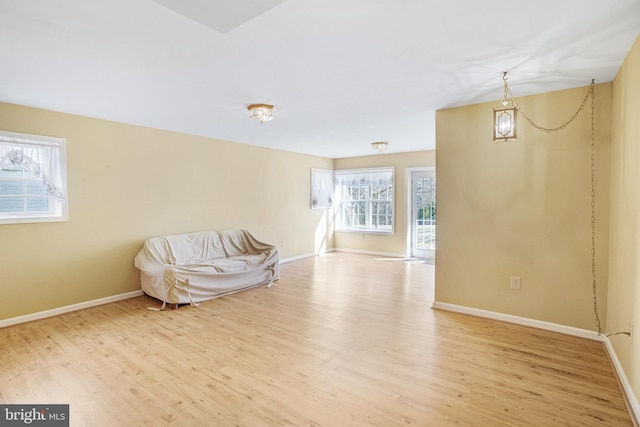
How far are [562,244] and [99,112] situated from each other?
521 cm

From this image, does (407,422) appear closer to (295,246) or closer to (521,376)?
(521,376)

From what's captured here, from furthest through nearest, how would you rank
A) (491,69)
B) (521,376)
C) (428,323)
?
1. (428,323)
2. (491,69)
3. (521,376)

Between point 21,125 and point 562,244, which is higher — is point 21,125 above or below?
above

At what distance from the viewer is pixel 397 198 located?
285 inches

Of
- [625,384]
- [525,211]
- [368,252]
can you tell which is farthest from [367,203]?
[625,384]

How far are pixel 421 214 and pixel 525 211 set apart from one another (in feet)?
12.4

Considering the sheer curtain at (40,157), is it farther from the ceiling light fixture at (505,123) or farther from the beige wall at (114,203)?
the ceiling light fixture at (505,123)

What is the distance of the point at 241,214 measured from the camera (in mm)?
5832

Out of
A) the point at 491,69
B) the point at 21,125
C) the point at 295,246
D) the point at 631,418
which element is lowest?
the point at 631,418

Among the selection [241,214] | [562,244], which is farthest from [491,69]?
[241,214]

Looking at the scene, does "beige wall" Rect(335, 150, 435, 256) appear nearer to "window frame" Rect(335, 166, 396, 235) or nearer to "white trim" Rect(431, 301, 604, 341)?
"window frame" Rect(335, 166, 396, 235)

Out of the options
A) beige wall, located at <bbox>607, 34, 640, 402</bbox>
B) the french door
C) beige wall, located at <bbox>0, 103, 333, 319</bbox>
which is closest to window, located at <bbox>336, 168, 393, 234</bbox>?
the french door

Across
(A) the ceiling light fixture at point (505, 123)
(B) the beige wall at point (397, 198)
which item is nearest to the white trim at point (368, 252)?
(B) the beige wall at point (397, 198)

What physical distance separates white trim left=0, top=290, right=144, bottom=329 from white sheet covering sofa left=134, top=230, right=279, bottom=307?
0.84ft
